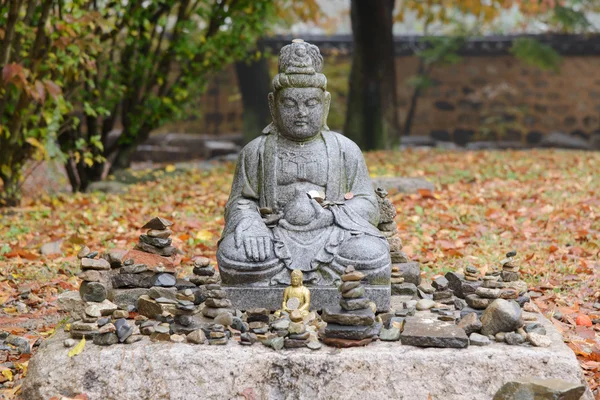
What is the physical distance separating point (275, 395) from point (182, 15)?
783 centimetres

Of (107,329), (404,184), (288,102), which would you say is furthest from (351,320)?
(404,184)

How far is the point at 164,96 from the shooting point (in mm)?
11453

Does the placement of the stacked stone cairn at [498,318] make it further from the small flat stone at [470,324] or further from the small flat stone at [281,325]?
the small flat stone at [281,325]

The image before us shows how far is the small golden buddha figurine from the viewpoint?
4.98 metres

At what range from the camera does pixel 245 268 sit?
16.8 feet

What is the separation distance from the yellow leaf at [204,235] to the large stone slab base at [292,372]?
3.40 metres

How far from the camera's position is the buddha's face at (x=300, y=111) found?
5523 millimetres

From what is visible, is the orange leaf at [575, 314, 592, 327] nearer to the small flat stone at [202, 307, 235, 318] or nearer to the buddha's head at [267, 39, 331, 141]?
the buddha's head at [267, 39, 331, 141]

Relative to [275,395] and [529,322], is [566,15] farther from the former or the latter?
[275,395]

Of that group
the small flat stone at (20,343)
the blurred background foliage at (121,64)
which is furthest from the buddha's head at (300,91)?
the blurred background foliage at (121,64)

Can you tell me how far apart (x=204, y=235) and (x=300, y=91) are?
2738 mm

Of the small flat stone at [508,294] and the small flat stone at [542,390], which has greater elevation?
the small flat stone at [508,294]

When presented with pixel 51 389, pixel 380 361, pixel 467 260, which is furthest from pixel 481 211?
pixel 51 389

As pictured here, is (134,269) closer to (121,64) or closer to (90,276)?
(90,276)
